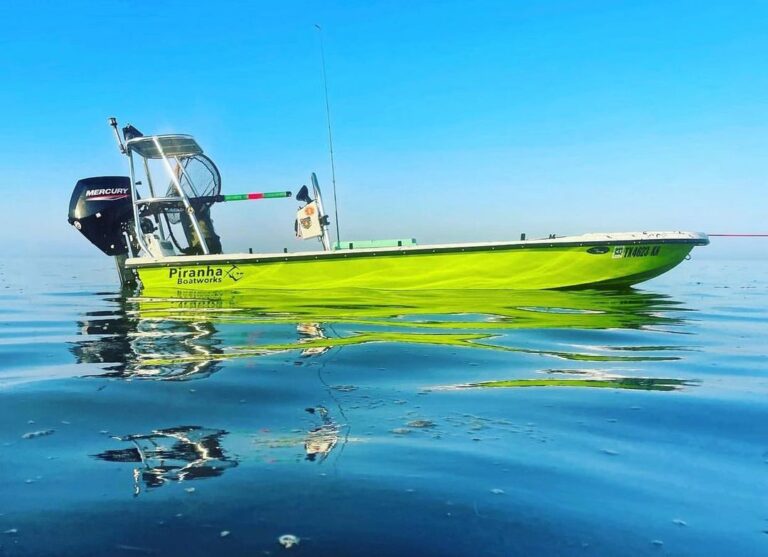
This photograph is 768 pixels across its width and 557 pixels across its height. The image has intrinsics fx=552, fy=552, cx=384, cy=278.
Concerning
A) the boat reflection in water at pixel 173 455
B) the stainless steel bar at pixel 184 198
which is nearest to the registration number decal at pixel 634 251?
the stainless steel bar at pixel 184 198

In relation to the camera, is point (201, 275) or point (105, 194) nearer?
point (201, 275)

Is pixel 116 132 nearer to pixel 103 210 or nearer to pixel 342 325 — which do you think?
pixel 103 210

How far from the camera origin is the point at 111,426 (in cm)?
303

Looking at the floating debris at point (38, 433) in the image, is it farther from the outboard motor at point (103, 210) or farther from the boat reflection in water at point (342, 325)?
the outboard motor at point (103, 210)

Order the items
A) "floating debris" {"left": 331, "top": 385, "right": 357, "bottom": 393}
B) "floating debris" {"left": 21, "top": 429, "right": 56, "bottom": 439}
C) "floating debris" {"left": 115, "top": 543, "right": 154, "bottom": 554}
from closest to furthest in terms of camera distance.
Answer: "floating debris" {"left": 115, "top": 543, "right": 154, "bottom": 554} → "floating debris" {"left": 21, "top": 429, "right": 56, "bottom": 439} → "floating debris" {"left": 331, "top": 385, "right": 357, "bottom": 393}

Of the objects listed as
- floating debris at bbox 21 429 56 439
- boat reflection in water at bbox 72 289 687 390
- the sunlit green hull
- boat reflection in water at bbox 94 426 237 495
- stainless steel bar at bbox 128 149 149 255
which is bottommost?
boat reflection in water at bbox 72 289 687 390

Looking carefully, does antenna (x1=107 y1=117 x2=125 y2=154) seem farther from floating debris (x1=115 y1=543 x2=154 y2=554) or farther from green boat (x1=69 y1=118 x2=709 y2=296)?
floating debris (x1=115 y1=543 x2=154 y2=554)

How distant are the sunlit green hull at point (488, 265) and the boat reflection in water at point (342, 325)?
1.13 feet

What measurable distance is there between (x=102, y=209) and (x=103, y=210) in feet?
0.12

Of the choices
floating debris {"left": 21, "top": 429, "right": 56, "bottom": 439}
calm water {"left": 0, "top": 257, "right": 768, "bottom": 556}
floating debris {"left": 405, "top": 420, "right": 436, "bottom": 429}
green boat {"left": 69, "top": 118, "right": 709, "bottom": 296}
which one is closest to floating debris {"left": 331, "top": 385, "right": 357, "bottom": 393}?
calm water {"left": 0, "top": 257, "right": 768, "bottom": 556}

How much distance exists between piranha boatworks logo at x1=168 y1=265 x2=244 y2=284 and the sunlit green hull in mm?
511

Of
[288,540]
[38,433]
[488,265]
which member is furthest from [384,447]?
[488,265]

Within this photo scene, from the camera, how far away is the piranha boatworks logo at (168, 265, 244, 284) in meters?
13.9

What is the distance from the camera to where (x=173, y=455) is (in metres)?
2.54
